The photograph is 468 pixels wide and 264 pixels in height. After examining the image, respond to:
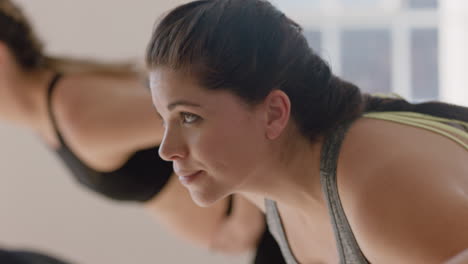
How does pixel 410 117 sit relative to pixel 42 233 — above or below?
above

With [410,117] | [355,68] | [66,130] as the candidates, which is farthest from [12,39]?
[355,68]

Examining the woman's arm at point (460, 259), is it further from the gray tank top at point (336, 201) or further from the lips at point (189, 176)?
the lips at point (189, 176)

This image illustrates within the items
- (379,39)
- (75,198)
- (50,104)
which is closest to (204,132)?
(50,104)

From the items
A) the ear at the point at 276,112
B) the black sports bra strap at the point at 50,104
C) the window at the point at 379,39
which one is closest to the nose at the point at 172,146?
the ear at the point at 276,112

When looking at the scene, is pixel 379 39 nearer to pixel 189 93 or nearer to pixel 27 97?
pixel 27 97

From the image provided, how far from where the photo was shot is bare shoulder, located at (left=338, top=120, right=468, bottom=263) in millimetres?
731

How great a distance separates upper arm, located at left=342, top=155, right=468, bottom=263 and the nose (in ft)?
0.78

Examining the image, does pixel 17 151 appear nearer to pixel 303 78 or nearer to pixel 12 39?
pixel 12 39

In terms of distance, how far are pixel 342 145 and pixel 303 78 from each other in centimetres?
11

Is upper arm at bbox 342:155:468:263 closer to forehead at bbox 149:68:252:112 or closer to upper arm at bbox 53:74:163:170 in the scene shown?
forehead at bbox 149:68:252:112

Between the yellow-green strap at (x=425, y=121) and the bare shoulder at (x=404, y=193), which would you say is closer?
the bare shoulder at (x=404, y=193)

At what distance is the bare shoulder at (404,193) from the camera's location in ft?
2.40

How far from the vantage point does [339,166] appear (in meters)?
0.91

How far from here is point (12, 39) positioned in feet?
4.87
